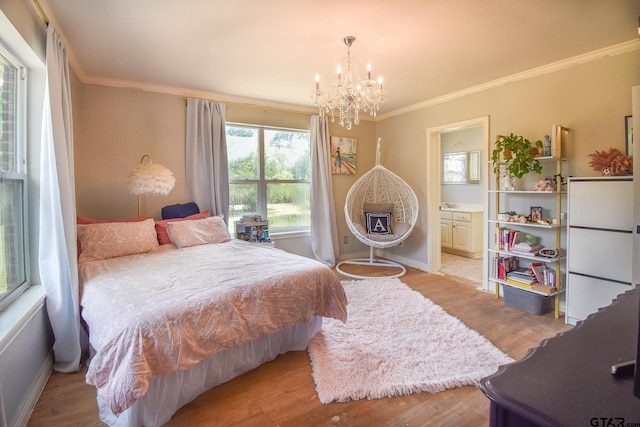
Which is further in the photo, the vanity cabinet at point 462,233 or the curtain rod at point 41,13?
the vanity cabinet at point 462,233

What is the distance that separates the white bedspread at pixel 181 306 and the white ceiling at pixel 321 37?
1.80 m

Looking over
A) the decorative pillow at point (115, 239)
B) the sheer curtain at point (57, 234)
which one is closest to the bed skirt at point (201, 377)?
the sheer curtain at point (57, 234)

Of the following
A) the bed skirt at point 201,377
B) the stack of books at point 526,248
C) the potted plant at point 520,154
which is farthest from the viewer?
the stack of books at point 526,248

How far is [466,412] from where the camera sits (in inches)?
67.8

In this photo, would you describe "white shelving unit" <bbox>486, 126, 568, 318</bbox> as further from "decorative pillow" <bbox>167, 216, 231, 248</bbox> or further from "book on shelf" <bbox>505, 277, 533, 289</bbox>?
"decorative pillow" <bbox>167, 216, 231, 248</bbox>

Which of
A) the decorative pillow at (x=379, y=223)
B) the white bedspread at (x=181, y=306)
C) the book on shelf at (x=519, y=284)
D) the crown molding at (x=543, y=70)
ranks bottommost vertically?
the book on shelf at (x=519, y=284)

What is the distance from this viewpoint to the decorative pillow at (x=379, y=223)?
486cm

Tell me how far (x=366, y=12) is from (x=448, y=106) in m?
2.45

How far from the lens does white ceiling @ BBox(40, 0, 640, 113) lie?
2082 millimetres

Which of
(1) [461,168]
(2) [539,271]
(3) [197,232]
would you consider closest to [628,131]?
(2) [539,271]

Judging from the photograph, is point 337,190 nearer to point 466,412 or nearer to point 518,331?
point 518,331

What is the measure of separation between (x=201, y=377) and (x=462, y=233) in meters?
4.87

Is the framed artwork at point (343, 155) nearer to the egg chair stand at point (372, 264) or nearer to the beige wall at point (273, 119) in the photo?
Result: the beige wall at point (273, 119)

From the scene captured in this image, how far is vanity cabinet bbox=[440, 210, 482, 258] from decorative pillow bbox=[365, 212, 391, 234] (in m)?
1.52
